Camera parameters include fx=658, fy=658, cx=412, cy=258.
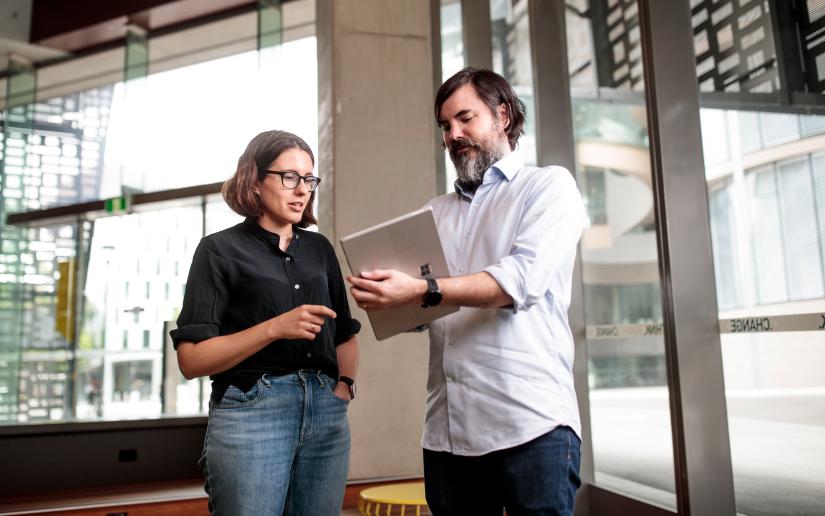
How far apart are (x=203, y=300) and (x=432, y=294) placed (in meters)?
0.56

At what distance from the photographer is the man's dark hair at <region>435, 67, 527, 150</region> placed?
1.61m

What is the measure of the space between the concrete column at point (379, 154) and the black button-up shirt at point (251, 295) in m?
2.49

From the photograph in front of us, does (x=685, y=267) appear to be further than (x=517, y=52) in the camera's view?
No

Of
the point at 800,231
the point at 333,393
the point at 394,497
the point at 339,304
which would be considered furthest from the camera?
the point at 394,497

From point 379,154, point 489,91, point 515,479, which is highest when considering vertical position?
point 379,154

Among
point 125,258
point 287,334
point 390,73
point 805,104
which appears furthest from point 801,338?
point 125,258

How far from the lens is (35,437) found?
174 inches

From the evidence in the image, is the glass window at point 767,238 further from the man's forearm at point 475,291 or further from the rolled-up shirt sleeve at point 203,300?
the rolled-up shirt sleeve at point 203,300

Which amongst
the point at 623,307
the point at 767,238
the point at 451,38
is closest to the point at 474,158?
the point at 767,238

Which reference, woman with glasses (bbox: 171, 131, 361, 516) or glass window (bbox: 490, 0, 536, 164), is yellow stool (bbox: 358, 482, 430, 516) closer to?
woman with glasses (bbox: 171, 131, 361, 516)

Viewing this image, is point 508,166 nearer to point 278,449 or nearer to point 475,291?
point 475,291

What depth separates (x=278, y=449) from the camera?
1495 millimetres

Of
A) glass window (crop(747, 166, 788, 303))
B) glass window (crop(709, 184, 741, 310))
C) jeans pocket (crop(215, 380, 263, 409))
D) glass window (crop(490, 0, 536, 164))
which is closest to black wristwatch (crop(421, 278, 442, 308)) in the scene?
jeans pocket (crop(215, 380, 263, 409))

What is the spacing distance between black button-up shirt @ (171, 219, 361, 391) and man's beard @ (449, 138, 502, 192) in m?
0.46
